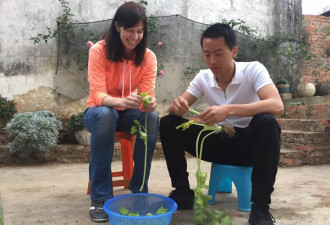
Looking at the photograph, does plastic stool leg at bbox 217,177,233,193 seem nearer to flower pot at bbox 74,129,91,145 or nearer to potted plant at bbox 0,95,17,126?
flower pot at bbox 74,129,91,145

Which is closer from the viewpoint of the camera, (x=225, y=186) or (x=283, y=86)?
(x=225, y=186)

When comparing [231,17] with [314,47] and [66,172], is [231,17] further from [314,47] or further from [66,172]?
[66,172]

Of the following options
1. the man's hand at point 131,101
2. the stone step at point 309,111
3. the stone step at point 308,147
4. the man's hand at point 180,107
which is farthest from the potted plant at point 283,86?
the man's hand at point 131,101

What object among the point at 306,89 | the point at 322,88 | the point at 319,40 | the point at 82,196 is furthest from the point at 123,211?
the point at 319,40

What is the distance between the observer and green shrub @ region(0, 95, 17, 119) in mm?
4004

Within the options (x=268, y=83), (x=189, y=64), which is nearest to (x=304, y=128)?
(x=189, y=64)

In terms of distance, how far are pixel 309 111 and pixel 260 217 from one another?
367 cm

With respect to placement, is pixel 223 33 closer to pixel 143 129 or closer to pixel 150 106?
pixel 150 106

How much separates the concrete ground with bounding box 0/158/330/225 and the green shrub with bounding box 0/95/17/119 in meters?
0.90

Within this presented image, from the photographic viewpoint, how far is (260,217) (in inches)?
60.0

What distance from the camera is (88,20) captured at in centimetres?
487

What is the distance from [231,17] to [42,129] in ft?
14.1

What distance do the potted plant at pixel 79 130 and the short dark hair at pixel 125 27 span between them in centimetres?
218

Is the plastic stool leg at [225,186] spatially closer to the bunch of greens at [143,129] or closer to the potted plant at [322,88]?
the bunch of greens at [143,129]
